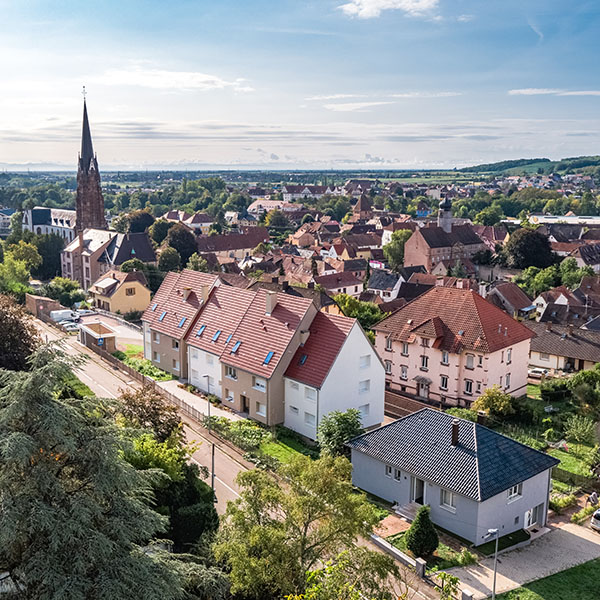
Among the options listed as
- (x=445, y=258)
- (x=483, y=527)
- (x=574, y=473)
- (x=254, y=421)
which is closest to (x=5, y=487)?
(x=483, y=527)

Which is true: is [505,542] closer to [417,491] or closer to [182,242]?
[417,491]

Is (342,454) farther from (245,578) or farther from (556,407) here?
(556,407)

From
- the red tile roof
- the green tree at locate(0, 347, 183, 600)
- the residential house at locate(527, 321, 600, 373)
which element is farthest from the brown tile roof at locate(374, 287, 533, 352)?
the green tree at locate(0, 347, 183, 600)

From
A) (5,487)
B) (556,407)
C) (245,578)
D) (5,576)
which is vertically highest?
(5,487)

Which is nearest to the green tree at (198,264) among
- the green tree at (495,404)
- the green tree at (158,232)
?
the green tree at (158,232)

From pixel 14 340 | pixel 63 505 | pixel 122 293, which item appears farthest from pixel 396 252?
pixel 63 505

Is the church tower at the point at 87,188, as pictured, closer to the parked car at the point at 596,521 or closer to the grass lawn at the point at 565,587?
the parked car at the point at 596,521

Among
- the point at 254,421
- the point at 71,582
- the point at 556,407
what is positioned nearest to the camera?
the point at 71,582
